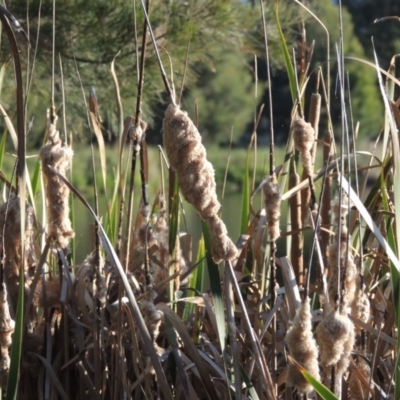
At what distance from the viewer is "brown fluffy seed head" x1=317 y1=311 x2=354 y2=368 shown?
585mm

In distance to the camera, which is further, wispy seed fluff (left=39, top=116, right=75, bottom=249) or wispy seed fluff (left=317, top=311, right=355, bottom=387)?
wispy seed fluff (left=39, top=116, right=75, bottom=249)

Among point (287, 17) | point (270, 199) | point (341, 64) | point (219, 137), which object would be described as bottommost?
point (219, 137)

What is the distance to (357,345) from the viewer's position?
2.87ft

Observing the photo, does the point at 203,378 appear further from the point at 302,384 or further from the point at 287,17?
the point at 287,17

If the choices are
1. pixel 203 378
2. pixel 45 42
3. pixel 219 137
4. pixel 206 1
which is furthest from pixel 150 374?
pixel 219 137

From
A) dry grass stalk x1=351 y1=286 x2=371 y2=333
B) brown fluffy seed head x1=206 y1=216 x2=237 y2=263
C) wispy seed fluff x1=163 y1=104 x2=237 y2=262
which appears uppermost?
wispy seed fluff x1=163 y1=104 x2=237 y2=262

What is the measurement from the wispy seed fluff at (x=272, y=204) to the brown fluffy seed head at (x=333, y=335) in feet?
0.37

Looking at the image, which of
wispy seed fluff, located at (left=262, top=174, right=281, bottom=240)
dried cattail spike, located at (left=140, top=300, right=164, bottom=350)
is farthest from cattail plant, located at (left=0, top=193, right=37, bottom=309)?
wispy seed fluff, located at (left=262, top=174, right=281, bottom=240)

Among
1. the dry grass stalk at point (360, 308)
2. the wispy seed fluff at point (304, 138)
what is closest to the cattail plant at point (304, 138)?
the wispy seed fluff at point (304, 138)

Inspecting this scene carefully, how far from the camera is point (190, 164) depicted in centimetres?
57

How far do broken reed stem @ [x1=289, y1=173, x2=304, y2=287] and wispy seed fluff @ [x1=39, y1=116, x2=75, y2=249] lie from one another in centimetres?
31

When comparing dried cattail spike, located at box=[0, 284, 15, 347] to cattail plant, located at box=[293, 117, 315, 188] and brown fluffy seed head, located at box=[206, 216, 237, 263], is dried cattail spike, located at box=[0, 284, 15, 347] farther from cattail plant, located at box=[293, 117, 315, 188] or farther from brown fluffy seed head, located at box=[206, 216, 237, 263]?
cattail plant, located at box=[293, 117, 315, 188]

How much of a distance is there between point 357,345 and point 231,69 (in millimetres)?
24446

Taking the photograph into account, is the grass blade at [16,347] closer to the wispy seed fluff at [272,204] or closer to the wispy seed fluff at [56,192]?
the wispy seed fluff at [56,192]
